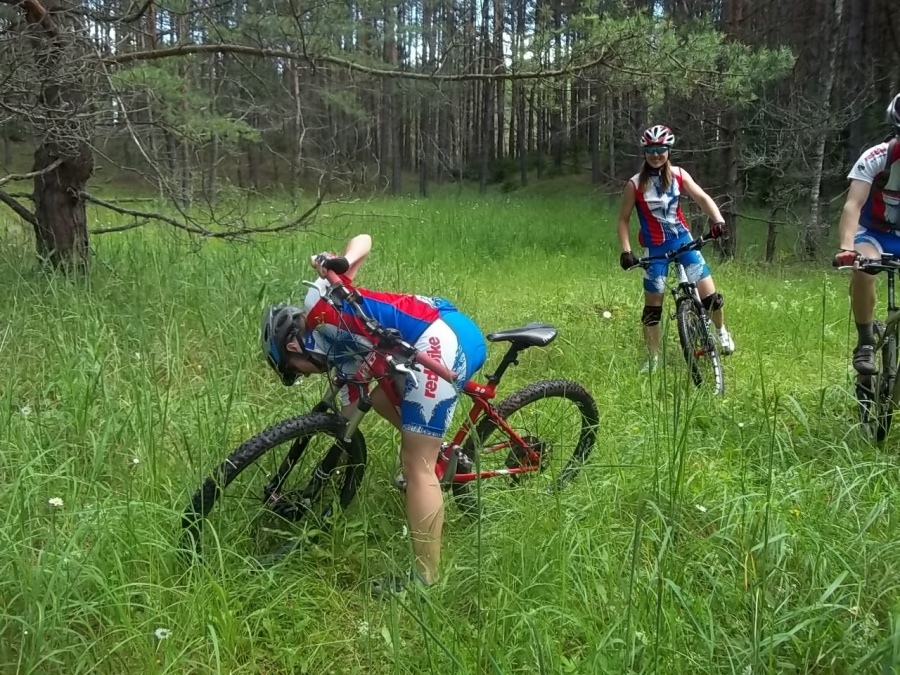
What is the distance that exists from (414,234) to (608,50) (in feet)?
20.0

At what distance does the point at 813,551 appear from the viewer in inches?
85.2

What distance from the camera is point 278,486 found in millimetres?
2566

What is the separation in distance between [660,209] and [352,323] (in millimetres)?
3230

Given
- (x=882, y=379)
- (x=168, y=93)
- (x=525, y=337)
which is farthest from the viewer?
(x=168, y=93)

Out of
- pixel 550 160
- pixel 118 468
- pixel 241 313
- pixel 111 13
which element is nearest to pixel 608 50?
pixel 241 313

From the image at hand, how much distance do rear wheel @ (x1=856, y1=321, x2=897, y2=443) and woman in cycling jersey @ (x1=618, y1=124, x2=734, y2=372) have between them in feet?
4.23

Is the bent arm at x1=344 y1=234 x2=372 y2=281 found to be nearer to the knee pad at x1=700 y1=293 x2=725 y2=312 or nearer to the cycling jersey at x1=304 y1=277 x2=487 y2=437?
the cycling jersey at x1=304 y1=277 x2=487 y2=437

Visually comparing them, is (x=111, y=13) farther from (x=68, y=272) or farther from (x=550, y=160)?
(x=550, y=160)

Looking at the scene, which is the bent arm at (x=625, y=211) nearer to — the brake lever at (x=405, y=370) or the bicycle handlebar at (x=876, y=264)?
Answer: the bicycle handlebar at (x=876, y=264)

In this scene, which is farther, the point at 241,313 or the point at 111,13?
the point at 111,13

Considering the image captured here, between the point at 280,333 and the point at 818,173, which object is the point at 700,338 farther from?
the point at 818,173

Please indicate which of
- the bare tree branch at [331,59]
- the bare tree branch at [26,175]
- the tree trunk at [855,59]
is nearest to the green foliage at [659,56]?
the bare tree branch at [331,59]

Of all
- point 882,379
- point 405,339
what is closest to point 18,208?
point 405,339

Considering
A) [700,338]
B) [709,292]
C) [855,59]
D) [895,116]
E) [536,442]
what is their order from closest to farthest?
[536,442], [895,116], [700,338], [709,292], [855,59]
